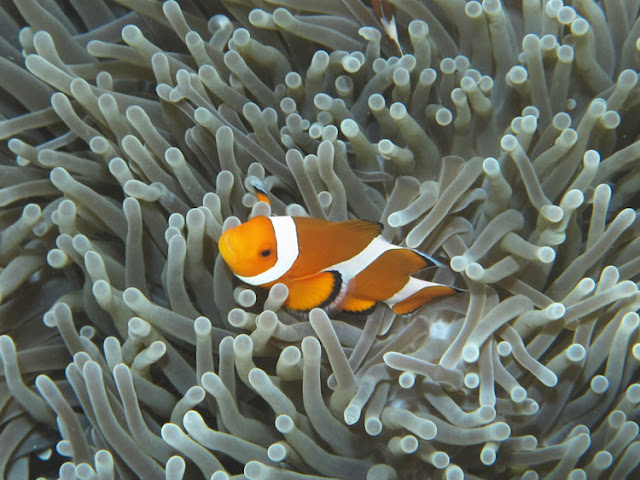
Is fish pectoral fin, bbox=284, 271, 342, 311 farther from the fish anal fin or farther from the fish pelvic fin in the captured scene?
the fish anal fin

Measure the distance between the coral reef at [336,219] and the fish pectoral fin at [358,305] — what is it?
1.5 inches

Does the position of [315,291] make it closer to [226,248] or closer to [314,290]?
[314,290]

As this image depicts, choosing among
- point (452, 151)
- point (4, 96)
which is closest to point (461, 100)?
point (452, 151)

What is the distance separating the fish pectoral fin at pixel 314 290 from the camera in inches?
42.3

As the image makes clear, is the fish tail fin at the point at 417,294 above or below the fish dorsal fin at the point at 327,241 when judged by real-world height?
below

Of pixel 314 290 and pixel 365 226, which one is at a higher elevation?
pixel 365 226

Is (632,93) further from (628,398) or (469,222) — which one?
(628,398)

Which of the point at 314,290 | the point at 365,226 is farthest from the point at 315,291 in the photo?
the point at 365,226

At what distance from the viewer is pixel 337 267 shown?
43.1 inches

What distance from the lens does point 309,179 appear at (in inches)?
47.1

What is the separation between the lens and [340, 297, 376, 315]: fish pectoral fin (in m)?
1.10

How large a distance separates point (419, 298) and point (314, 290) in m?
0.20

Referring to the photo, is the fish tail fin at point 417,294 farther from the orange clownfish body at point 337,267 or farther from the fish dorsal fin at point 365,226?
the fish dorsal fin at point 365,226

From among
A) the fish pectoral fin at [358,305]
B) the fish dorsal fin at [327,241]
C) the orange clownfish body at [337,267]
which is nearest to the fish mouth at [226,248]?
the orange clownfish body at [337,267]
